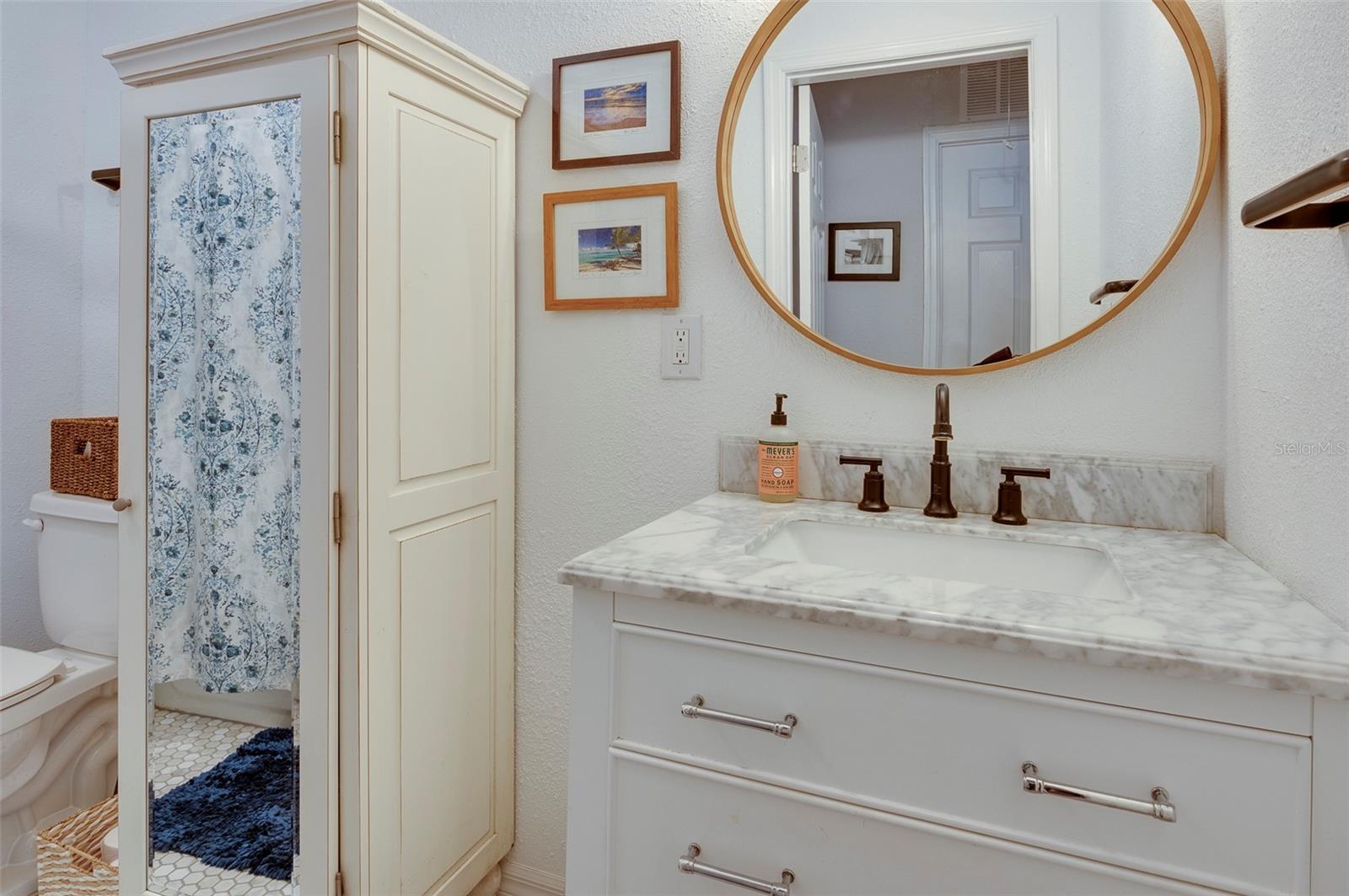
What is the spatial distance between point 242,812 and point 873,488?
1275 mm

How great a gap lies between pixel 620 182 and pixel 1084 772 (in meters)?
1.30

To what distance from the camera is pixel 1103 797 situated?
2.37ft

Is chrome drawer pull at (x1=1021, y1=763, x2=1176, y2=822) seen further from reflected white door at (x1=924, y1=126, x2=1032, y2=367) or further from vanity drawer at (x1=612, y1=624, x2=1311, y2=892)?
reflected white door at (x1=924, y1=126, x2=1032, y2=367)

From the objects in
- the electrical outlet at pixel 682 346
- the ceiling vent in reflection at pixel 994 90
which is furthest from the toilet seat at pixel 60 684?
the ceiling vent in reflection at pixel 994 90

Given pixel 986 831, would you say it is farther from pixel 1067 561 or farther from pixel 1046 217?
pixel 1046 217

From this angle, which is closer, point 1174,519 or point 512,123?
point 1174,519

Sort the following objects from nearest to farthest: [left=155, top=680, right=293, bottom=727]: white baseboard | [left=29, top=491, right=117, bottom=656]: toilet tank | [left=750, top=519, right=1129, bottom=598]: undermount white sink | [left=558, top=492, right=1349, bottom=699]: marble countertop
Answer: [left=558, top=492, right=1349, bottom=699]: marble countertop < [left=750, top=519, right=1129, bottom=598]: undermount white sink < [left=155, top=680, right=293, bottom=727]: white baseboard < [left=29, top=491, right=117, bottom=656]: toilet tank

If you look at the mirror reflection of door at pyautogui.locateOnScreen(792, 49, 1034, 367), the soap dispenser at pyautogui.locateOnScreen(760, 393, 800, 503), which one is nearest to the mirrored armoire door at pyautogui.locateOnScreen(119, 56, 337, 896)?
the soap dispenser at pyautogui.locateOnScreen(760, 393, 800, 503)

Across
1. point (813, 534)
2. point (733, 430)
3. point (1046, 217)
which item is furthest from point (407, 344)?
point (1046, 217)

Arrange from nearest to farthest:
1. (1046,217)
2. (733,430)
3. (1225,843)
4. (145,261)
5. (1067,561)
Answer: (1225,843)
(1067,561)
(1046,217)
(145,261)
(733,430)

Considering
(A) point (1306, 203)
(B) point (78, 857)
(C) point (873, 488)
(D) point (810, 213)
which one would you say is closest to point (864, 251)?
(D) point (810, 213)

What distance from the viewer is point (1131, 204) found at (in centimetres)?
120

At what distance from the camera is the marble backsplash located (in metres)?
1.19

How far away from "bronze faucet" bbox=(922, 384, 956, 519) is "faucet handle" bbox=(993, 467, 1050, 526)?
0.24ft
